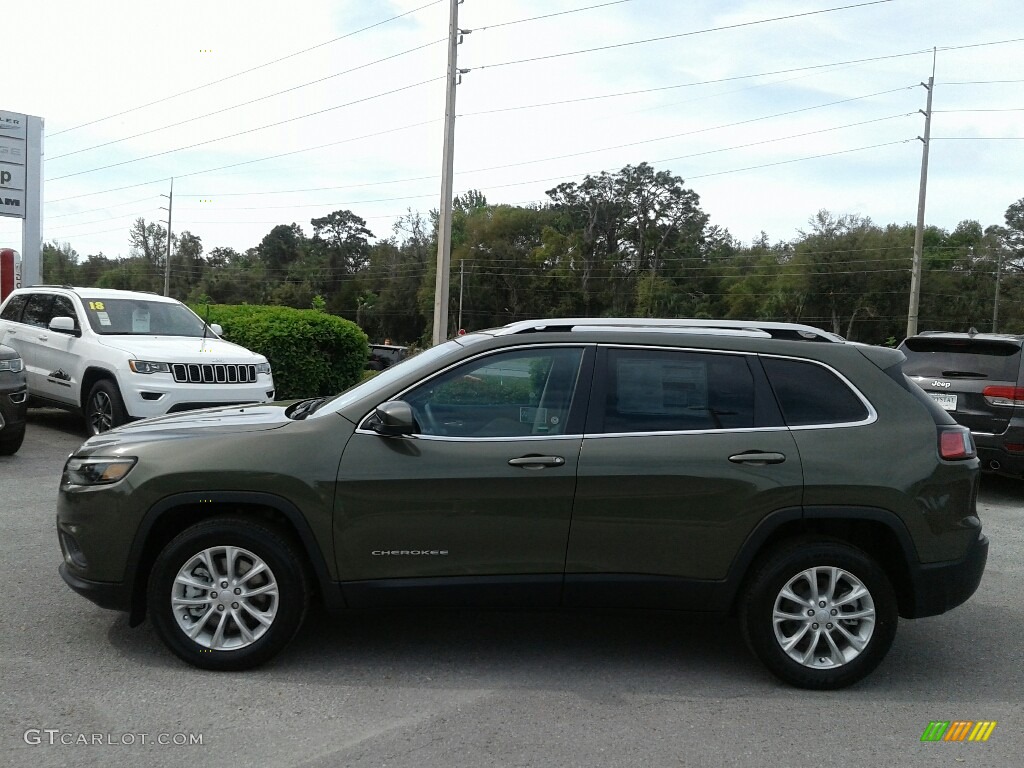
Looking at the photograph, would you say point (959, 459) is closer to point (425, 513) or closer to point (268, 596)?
point (425, 513)

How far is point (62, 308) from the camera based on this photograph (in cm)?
1199

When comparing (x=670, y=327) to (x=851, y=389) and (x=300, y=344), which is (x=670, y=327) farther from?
(x=300, y=344)

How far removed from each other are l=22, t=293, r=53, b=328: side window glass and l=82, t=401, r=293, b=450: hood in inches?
330

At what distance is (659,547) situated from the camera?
4.34 meters

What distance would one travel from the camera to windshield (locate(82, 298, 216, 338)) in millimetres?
11492

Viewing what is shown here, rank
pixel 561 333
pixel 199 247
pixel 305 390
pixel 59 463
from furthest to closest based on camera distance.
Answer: pixel 199 247 < pixel 305 390 < pixel 59 463 < pixel 561 333

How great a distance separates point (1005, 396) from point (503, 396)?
6.73m

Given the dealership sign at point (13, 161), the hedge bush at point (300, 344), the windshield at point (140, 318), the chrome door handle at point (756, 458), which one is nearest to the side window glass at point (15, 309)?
the windshield at point (140, 318)

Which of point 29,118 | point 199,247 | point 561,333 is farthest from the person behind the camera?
point 199,247

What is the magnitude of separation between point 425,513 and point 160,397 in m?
7.01

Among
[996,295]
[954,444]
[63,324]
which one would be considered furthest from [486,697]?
[996,295]

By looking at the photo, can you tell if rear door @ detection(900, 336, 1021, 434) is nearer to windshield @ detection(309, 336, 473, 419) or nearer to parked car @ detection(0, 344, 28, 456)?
windshield @ detection(309, 336, 473, 419)

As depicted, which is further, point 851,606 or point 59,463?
point 59,463

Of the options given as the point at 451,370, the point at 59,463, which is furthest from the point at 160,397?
the point at 451,370
